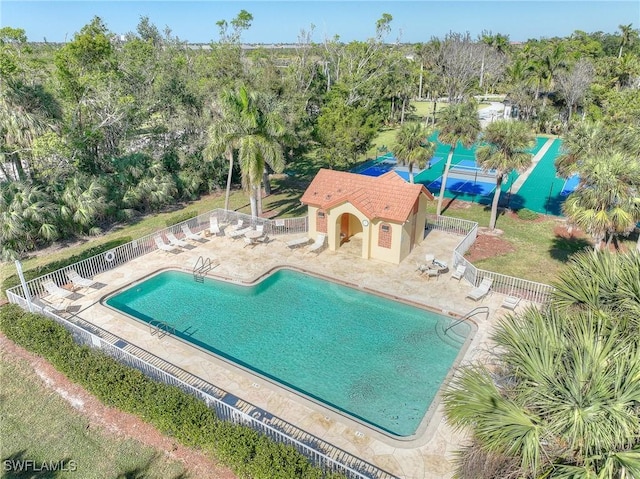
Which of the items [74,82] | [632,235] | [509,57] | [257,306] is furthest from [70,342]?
[509,57]

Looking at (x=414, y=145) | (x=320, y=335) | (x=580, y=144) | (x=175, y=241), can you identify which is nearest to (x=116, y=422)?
(x=320, y=335)

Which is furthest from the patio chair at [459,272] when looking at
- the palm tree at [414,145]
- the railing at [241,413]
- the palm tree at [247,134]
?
the palm tree at [247,134]

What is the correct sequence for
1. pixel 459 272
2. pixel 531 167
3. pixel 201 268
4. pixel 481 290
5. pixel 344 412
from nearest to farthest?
pixel 344 412
pixel 481 290
pixel 459 272
pixel 201 268
pixel 531 167

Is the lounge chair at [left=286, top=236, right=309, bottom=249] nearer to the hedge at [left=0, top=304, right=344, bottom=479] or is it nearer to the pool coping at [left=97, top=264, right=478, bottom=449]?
the pool coping at [left=97, top=264, right=478, bottom=449]

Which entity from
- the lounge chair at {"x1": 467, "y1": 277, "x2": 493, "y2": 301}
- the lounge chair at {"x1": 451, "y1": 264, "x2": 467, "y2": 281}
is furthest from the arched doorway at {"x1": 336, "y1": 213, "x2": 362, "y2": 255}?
the lounge chair at {"x1": 467, "y1": 277, "x2": 493, "y2": 301}

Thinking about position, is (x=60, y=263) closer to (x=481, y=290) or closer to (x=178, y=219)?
(x=178, y=219)

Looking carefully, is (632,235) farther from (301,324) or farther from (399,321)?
(301,324)

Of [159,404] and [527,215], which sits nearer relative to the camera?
[159,404]
